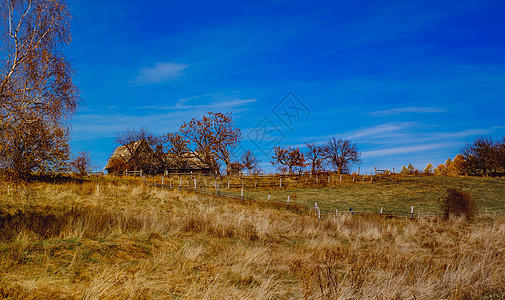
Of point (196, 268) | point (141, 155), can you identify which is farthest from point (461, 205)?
point (141, 155)

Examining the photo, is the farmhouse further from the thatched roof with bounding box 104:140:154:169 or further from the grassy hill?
the grassy hill

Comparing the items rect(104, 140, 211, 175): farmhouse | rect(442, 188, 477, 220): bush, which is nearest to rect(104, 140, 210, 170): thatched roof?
rect(104, 140, 211, 175): farmhouse

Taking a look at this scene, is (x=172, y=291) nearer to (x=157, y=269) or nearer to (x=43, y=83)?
(x=157, y=269)

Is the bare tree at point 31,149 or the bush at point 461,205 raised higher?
the bare tree at point 31,149

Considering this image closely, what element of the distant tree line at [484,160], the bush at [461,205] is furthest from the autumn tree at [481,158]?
the bush at [461,205]

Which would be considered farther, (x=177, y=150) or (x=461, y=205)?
(x=177, y=150)

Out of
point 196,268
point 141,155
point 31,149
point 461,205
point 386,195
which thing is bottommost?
point 386,195

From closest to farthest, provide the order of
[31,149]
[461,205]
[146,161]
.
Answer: [31,149]
[461,205]
[146,161]

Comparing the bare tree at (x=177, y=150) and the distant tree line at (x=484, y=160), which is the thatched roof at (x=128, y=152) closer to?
the bare tree at (x=177, y=150)

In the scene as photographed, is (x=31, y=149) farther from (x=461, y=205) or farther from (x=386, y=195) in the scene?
(x=386, y=195)

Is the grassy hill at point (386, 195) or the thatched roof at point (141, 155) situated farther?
the thatched roof at point (141, 155)

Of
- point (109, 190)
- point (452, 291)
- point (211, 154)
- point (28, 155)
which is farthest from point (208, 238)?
point (211, 154)

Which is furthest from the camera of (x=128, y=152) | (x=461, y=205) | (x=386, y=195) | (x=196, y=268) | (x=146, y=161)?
(x=128, y=152)

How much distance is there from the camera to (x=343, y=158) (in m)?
68.2
